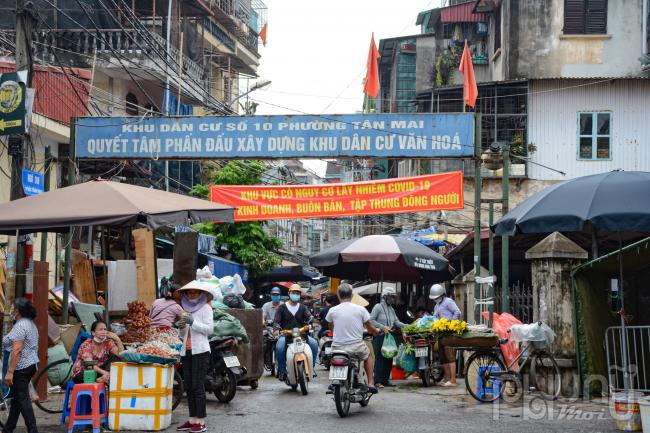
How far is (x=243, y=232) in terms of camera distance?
3109 centimetres

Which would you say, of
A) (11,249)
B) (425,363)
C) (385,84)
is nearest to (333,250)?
(425,363)

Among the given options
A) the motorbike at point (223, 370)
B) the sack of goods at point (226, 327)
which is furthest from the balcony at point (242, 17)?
the motorbike at point (223, 370)

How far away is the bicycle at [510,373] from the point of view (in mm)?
12602

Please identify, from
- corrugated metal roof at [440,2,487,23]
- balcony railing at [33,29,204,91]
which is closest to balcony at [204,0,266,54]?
balcony railing at [33,29,204,91]

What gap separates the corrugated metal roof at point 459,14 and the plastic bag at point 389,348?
2224 centimetres

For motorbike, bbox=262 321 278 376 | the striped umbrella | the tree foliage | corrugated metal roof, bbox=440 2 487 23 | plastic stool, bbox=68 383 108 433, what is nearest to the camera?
plastic stool, bbox=68 383 108 433

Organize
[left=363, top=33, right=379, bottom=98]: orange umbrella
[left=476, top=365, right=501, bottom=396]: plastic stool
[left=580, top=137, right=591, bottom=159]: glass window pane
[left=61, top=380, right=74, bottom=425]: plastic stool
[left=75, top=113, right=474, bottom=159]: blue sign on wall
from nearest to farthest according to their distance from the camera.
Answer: [left=61, top=380, right=74, bottom=425]: plastic stool < [left=476, top=365, right=501, bottom=396]: plastic stool < [left=75, top=113, right=474, bottom=159]: blue sign on wall < [left=363, top=33, right=379, bottom=98]: orange umbrella < [left=580, top=137, right=591, bottom=159]: glass window pane

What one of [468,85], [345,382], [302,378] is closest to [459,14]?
[468,85]

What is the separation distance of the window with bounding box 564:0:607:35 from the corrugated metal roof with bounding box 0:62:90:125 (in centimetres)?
1524

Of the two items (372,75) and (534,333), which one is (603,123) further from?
(534,333)

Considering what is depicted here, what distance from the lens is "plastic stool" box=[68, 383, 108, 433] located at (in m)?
9.62

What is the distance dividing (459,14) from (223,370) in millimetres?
26285

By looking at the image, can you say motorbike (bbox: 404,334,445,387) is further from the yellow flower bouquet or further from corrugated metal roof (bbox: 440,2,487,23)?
corrugated metal roof (bbox: 440,2,487,23)

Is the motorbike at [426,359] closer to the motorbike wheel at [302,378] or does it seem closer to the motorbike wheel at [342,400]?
the motorbike wheel at [302,378]
